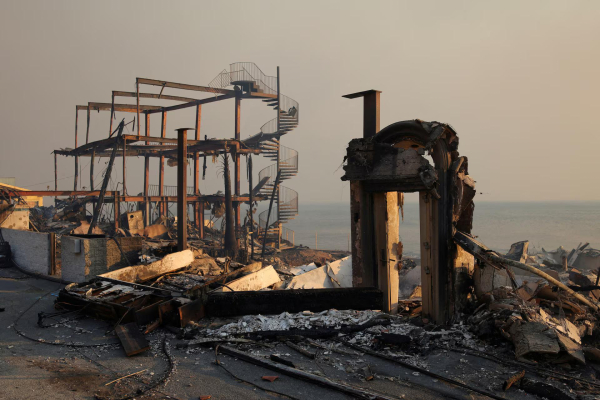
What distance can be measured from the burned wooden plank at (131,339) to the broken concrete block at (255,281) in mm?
2421

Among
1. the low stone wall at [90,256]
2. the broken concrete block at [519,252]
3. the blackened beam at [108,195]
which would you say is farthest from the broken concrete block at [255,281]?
the blackened beam at [108,195]

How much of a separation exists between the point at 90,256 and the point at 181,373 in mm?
7642

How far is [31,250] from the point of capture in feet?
47.8

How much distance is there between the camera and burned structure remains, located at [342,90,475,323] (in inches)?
289

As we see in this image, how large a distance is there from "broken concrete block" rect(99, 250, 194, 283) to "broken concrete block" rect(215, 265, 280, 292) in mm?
2836

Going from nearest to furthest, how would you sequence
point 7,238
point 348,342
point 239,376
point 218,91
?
point 239,376 < point 348,342 < point 7,238 < point 218,91

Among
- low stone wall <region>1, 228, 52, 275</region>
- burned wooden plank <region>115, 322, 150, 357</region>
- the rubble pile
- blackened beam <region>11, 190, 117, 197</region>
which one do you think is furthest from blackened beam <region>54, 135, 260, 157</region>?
the rubble pile

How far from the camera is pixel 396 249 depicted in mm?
8648

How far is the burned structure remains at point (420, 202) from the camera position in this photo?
734 centimetres

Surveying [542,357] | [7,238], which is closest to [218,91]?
[7,238]

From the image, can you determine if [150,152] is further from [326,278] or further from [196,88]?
[326,278]

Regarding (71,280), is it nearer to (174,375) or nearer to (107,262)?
(107,262)

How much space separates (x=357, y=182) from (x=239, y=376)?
446 centimetres

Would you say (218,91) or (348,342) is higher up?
(218,91)
